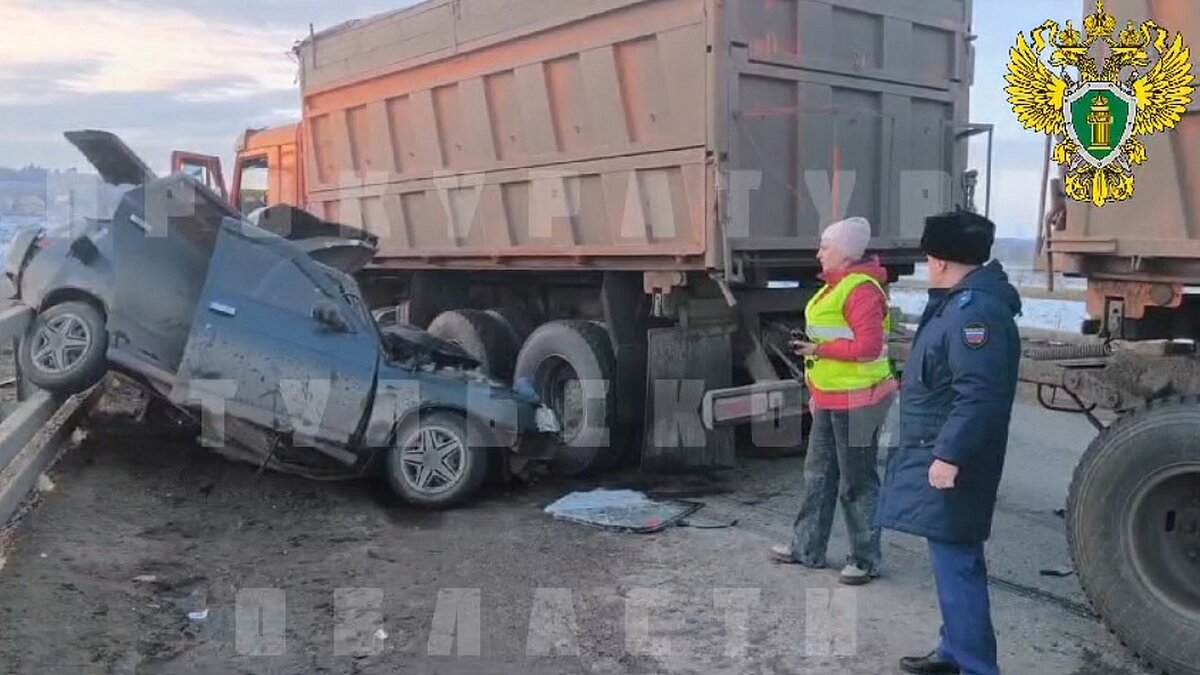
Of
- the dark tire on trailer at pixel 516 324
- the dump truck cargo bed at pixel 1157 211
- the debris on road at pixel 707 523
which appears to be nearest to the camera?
the dump truck cargo bed at pixel 1157 211

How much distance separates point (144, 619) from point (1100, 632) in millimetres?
3879

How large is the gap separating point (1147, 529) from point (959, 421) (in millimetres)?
1092

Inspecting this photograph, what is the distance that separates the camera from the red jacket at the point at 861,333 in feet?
15.7

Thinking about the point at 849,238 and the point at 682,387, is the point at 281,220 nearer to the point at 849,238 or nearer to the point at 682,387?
the point at 682,387

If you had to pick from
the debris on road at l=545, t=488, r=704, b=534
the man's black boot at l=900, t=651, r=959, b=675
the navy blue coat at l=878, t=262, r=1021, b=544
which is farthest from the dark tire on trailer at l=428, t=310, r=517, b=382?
the navy blue coat at l=878, t=262, r=1021, b=544

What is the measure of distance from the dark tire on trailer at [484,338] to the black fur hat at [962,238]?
5.11m

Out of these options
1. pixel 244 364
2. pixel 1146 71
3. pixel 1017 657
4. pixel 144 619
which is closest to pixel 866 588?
pixel 1017 657

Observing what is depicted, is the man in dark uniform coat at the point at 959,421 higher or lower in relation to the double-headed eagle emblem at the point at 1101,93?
lower

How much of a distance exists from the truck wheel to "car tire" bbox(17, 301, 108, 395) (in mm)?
5400

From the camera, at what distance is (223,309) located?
20.2 ft

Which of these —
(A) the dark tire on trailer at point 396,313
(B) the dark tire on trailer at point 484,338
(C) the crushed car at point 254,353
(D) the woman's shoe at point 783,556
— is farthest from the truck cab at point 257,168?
(D) the woman's shoe at point 783,556

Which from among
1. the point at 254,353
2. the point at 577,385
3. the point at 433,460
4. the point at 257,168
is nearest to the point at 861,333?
the point at 433,460

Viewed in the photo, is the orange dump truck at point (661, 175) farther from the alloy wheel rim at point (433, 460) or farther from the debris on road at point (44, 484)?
the debris on road at point (44, 484)

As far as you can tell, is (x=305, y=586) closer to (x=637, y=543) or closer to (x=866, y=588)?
(x=637, y=543)
